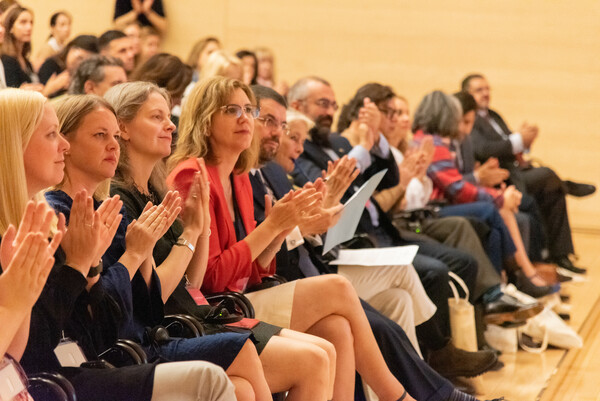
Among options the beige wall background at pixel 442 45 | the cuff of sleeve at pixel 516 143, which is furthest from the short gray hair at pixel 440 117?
the beige wall background at pixel 442 45

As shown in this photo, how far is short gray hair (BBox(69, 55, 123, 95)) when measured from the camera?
425 cm

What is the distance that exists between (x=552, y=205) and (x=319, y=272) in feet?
10.5

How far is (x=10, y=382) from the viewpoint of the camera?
2.06 metres

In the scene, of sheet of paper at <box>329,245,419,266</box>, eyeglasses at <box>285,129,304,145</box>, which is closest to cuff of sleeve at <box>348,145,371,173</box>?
eyeglasses at <box>285,129,304,145</box>

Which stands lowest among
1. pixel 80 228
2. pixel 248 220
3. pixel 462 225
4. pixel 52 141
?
pixel 462 225

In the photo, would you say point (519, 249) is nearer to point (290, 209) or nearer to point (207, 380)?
point (290, 209)

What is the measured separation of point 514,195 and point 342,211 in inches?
89.5

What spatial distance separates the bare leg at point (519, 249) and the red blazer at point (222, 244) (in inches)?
98.3

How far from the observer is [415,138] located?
5.78 meters

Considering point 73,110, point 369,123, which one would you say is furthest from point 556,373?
point 73,110

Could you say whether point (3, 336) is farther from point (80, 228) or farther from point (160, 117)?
point (160, 117)

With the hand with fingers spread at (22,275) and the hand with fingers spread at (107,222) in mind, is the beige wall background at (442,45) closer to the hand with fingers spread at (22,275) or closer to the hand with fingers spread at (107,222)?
the hand with fingers spread at (107,222)

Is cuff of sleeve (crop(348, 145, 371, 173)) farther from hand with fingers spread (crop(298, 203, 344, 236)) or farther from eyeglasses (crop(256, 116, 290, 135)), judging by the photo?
hand with fingers spread (crop(298, 203, 344, 236))

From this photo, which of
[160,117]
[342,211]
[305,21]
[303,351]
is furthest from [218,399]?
[305,21]
